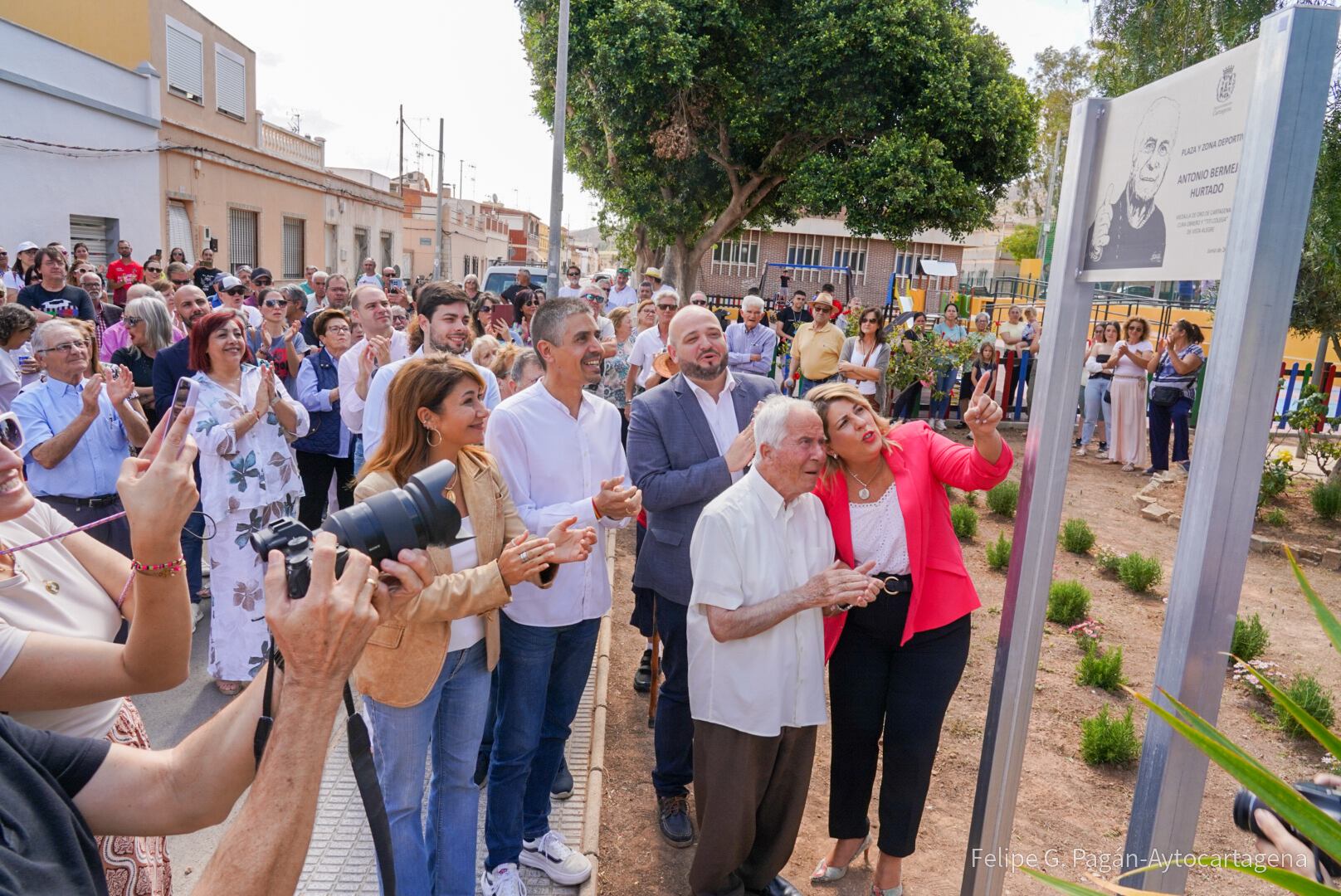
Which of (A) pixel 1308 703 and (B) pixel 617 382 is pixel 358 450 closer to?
(B) pixel 617 382

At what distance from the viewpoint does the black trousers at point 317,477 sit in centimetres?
597

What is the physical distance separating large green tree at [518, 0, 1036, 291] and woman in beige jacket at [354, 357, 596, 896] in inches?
585

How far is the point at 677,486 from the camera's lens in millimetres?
3625

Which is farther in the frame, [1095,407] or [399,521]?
[1095,407]

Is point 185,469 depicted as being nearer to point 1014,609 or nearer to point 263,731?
point 263,731

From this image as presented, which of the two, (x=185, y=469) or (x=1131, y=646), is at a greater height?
(x=185, y=469)

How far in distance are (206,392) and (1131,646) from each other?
5.78m

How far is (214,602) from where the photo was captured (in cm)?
448

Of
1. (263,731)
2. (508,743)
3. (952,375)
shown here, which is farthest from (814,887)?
(952,375)

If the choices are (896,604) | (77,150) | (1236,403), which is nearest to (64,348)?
(896,604)

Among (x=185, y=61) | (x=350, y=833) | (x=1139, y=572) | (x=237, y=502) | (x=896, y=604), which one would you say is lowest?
(x=350, y=833)

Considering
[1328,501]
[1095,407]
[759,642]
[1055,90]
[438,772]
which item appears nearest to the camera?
[438,772]

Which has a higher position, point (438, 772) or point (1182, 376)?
point (1182, 376)

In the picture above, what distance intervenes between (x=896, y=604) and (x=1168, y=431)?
30.6 feet
